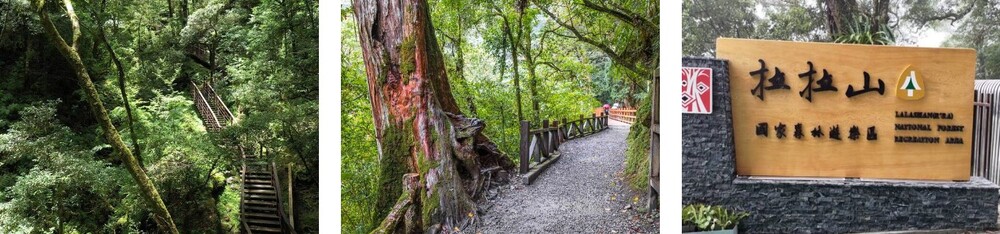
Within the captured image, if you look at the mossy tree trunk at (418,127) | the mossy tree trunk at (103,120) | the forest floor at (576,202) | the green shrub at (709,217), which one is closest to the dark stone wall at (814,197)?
the green shrub at (709,217)

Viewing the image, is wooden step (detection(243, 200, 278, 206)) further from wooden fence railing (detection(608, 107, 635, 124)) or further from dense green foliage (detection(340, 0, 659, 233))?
wooden fence railing (detection(608, 107, 635, 124))

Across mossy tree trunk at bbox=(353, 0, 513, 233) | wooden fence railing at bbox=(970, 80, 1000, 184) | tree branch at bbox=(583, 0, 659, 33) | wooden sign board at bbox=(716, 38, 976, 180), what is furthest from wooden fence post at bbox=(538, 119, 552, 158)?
wooden fence railing at bbox=(970, 80, 1000, 184)

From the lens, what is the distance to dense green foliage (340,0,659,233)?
8.32ft

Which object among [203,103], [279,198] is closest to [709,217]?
[279,198]

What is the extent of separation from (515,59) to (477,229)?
2.72ft

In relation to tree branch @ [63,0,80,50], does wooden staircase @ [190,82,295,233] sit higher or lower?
lower

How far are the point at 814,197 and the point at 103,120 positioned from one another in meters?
3.99

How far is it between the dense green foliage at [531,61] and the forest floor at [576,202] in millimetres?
170

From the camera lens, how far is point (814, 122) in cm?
303

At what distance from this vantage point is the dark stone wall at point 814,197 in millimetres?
3043

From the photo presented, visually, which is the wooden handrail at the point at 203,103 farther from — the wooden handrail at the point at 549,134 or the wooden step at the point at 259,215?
the wooden handrail at the point at 549,134

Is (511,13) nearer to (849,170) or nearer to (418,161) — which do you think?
(418,161)

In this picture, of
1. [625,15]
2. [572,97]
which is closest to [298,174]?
[572,97]

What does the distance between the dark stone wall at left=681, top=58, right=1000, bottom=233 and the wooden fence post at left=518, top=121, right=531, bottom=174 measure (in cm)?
105
